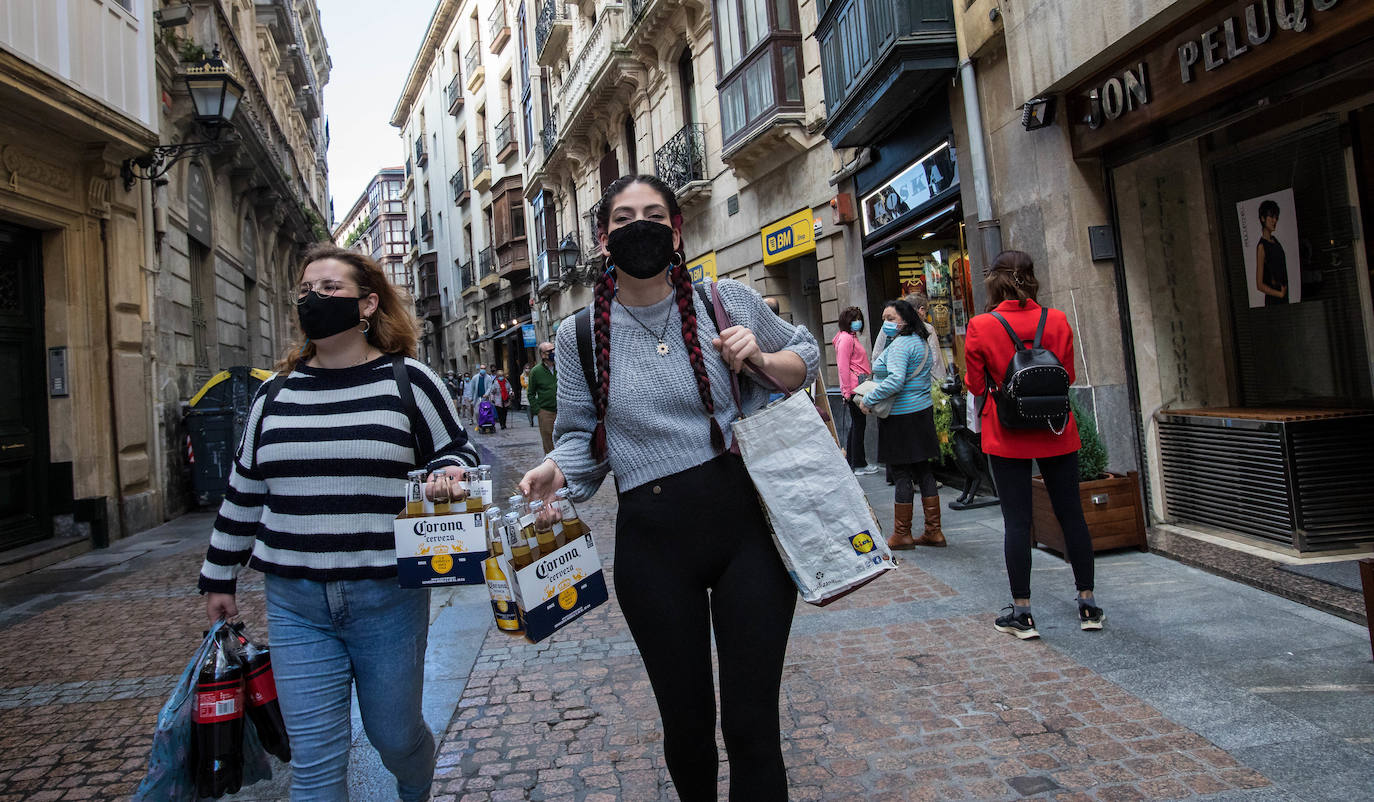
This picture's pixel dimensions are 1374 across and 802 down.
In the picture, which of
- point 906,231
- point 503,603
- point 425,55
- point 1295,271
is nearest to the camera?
point 503,603

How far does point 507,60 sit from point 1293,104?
32.2 metres

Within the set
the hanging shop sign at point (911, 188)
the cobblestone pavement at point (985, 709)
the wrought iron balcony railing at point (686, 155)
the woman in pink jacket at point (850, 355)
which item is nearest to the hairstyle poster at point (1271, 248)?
the cobblestone pavement at point (985, 709)

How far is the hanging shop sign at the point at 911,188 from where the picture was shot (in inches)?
356

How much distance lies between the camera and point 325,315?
251 centimetres

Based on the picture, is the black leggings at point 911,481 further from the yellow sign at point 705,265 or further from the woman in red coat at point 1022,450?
the yellow sign at point 705,265

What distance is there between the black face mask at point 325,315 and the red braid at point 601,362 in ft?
2.75

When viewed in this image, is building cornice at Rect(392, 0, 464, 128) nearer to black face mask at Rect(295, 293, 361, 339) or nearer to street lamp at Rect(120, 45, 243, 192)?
street lamp at Rect(120, 45, 243, 192)

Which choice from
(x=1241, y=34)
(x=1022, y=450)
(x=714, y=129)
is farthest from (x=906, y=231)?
(x=714, y=129)

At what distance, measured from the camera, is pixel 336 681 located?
2.36 metres

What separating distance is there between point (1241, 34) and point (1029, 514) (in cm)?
294

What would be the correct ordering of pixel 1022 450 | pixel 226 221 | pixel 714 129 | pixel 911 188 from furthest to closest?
pixel 714 129, pixel 226 221, pixel 911 188, pixel 1022 450

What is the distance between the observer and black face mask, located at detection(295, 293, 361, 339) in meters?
2.50

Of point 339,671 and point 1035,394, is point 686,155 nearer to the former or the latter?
point 1035,394

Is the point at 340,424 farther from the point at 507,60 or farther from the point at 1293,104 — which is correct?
the point at 507,60
